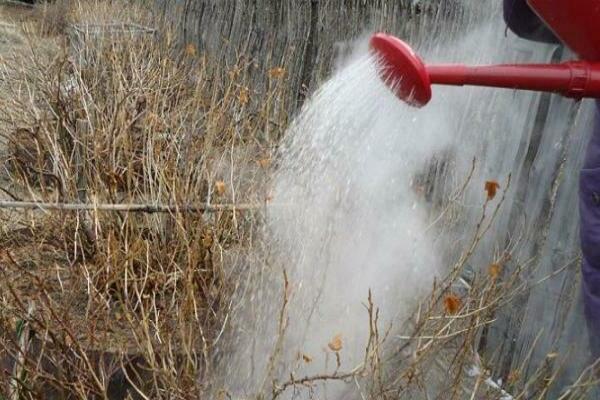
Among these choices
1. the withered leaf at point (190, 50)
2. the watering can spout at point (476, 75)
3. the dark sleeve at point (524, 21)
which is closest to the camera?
the watering can spout at point (476, 75)

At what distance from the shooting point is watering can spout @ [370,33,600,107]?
1.60 m

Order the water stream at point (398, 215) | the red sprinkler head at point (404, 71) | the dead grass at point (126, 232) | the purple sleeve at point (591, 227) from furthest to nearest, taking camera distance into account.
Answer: the water stream at point (398, 215)
the dead grass at point (126, 232)
the purple sleeve at point (591, 227)
the red sprinkler head at point (404, 71)

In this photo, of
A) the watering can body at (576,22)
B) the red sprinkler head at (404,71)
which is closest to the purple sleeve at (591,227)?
the watering can body at (576,22)

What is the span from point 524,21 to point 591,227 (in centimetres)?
65

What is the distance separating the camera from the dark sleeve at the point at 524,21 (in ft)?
6.88

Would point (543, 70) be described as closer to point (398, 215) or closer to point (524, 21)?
point (524, 21)

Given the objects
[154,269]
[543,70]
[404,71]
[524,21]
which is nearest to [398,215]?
[154,269]

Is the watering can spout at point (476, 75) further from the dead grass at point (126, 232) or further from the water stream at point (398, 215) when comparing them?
the dead grass at point (126, 232)

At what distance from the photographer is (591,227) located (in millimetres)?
1984

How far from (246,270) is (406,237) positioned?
81 centimetres

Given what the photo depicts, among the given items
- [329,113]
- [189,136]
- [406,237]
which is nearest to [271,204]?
[329,113]

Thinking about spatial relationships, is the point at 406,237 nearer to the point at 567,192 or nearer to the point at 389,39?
the point at 567,192

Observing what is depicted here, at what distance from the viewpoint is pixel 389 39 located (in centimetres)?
182

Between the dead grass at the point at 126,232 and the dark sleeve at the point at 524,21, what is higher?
the dark sleeve at the point at 524,21
